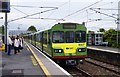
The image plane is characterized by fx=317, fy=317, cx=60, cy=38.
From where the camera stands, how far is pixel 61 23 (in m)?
19.1

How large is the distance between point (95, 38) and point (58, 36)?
4378cm

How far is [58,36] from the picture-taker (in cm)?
1902

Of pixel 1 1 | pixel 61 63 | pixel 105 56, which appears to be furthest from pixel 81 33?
pixel 105 56

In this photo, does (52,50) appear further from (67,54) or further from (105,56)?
(105,56)

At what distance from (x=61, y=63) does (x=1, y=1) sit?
5.63 meters

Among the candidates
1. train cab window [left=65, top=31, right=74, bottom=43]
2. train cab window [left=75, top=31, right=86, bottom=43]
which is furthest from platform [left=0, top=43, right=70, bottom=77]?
train cab window [left=75, top=31, right=86, bottom=43]

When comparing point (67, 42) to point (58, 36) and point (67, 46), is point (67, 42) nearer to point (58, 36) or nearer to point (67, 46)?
point (67, 46)

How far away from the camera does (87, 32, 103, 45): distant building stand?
200 feet

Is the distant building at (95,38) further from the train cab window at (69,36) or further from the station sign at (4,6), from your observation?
the train cab window at (69,36)

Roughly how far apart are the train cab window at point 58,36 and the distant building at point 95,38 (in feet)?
138

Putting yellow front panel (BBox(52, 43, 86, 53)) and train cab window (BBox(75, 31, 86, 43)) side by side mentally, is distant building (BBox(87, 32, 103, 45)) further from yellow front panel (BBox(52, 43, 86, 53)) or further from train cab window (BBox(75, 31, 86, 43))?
yellow front panel (BBox(52, 43, 86, 53))

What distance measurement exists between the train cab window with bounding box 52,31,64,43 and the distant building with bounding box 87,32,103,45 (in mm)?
42186

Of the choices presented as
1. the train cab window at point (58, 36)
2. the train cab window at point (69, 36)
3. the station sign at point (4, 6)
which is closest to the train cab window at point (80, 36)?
the train cab window at point (69, 36)

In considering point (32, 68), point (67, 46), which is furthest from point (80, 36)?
point (32, 68)
